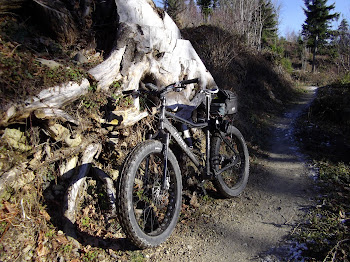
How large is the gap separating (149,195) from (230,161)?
1.59 metres

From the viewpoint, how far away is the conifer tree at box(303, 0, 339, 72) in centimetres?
3600

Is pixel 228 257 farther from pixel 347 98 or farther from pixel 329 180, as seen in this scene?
pixel 347 98

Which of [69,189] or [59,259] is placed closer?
[59,259]

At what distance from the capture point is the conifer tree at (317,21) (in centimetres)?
3600

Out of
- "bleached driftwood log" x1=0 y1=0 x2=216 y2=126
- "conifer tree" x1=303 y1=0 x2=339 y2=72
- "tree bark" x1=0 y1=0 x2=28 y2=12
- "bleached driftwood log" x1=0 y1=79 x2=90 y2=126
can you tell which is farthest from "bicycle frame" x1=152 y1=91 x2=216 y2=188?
"conifer tree" x1=303 y1=0 x2=339 y2=72

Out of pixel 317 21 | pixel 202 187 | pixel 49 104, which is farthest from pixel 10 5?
pixel 317 21

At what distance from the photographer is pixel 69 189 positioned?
3.11 metres

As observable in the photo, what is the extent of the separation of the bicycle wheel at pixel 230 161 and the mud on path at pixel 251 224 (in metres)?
0.23

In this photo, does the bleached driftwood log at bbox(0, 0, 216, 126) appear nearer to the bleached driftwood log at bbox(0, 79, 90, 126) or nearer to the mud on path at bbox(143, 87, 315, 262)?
the bleached driftwood log at bbox(0, 79, 90, 126)

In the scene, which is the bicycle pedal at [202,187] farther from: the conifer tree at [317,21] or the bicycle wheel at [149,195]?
the conifer tree at [317,21]

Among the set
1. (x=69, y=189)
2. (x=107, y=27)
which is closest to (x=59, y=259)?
(x=69, y=189)

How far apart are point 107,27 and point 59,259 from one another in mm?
3915

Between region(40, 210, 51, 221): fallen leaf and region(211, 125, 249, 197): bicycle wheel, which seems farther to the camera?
region(211, 125, 249, 197): bicycle wheel

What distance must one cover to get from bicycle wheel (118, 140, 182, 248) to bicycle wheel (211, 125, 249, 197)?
0.97m
